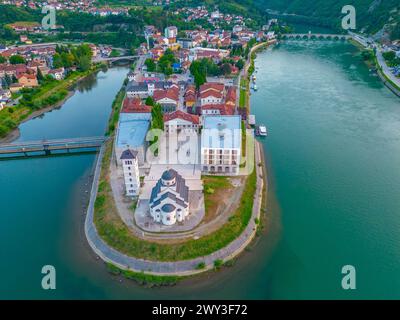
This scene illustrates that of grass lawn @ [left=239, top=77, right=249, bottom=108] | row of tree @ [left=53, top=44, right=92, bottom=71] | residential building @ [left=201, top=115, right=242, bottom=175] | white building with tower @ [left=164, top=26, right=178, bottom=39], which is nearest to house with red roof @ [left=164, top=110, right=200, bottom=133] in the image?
residential building @ [left=201, top=115, right=242, bottom=175]

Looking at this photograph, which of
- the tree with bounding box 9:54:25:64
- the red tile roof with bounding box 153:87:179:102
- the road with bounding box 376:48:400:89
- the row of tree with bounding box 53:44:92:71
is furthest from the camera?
the tree with bounding box 9:54:25:64

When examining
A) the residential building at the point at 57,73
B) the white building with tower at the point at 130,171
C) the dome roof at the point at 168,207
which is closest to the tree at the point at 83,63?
the residential building at the point at 57,73

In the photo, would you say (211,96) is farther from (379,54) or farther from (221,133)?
(379,54)

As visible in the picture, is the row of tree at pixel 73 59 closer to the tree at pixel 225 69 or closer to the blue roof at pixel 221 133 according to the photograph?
the tree at pixel 225 69

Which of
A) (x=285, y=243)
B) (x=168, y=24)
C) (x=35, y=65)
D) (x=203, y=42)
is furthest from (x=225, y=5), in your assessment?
(x=285, y=243)

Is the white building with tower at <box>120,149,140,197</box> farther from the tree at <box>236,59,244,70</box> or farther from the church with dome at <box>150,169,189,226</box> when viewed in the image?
the tree at <box>236,59,244,70</box>
